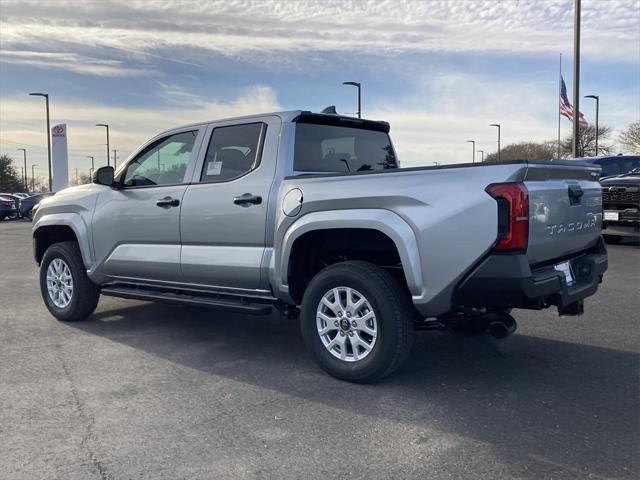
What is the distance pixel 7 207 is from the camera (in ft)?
95.9

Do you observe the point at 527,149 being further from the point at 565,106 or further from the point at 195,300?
the point at 195,300

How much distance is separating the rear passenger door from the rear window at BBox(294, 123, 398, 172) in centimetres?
25

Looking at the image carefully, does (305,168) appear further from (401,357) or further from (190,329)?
(190,329)

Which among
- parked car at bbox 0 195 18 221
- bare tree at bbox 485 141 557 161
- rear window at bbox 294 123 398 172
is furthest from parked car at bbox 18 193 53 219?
bare tree at bbox 485 141 557 161

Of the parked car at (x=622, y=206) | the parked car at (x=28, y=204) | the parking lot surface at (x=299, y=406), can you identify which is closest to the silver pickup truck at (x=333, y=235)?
the parking lot surface at (x=299, y=406)

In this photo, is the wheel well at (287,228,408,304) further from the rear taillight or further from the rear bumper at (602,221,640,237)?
the rear bumper at (602,221,640,237)

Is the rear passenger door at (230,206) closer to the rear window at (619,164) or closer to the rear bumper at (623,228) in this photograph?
the rear bumper at (623,228)

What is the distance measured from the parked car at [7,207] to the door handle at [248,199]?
28171 mm

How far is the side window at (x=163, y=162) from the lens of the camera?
213 inches

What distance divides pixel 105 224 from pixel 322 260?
7.63 feet

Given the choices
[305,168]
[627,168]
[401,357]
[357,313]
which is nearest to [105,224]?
[305,168]

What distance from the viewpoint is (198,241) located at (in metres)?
5.05

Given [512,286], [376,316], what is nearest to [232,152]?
[376,316]

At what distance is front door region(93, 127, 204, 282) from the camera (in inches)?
208
